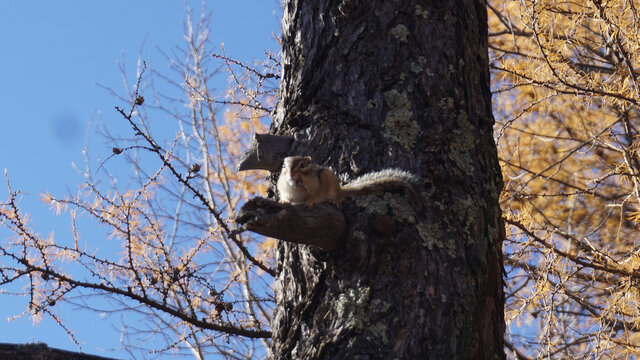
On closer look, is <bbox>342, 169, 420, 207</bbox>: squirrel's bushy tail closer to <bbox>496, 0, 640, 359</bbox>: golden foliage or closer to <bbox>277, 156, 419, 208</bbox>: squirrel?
<bbox>277, 156, 419, 208</bbox>: squirrel

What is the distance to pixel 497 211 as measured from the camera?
2953 mm

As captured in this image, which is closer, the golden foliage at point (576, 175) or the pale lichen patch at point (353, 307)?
the pale lichen patch at point (353, 307)

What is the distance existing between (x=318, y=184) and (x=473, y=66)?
0.88m

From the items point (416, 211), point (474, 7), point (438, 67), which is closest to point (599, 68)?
point (474, 7)

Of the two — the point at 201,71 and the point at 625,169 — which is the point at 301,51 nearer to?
the point at 625,169

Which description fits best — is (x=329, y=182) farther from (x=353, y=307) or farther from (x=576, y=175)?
(x=576, y=175)

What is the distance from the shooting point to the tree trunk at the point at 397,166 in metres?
2.56

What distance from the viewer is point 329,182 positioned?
9.06ft

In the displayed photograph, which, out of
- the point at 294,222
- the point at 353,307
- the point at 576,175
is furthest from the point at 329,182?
the point at 576,175

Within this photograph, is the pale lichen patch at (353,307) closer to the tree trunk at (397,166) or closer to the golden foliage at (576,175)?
the tree trunk at (397,166)

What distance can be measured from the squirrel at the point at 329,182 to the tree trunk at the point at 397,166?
0.05 metres

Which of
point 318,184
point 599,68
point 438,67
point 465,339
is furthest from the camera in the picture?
point 599,68

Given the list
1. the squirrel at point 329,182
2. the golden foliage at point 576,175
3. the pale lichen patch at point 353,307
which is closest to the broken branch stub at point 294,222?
the squirrel at point 329,182

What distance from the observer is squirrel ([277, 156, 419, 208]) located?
268 cm
